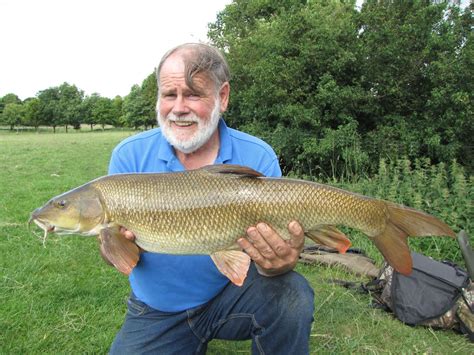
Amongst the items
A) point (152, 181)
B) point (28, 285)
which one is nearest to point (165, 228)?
point (152, 181)

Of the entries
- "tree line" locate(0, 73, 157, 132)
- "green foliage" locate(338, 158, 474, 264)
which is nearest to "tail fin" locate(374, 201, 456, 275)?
"green foliage" locate(338, 158, 474, 264)

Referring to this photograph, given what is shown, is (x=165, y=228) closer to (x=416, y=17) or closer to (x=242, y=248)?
(x=242, y=248)

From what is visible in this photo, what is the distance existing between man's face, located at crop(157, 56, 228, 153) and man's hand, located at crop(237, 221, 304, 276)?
721 millimetres

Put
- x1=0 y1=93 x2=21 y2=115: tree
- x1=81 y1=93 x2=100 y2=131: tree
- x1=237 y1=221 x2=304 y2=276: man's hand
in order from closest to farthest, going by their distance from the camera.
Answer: x1=237 y1=221 x2=304 y2=276: man's hand
x1=81 y1=93 x2=100 y2=131: tree
x1=0 y1=93 x2=21 y2=115: tree

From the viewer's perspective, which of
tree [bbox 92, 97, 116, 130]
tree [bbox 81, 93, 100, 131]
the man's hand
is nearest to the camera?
the man's hand

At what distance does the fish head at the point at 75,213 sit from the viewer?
2113mm

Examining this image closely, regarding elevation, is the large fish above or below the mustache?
below

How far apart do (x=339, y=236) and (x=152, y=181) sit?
0.95 meters

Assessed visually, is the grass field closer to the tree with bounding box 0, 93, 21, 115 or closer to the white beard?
the white beard

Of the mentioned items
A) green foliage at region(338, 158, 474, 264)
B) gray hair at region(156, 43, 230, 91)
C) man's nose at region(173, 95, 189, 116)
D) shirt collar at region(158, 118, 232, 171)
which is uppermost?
gray hair at region(156, 43, 230, 91)

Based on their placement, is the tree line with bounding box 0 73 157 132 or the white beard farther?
the tree line with bounding box 0 73 157 132

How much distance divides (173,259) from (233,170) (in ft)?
2.20

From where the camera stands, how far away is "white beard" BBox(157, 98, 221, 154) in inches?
97.0

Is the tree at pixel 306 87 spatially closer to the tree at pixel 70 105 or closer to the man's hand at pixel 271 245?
the man's hand at pixel 271 245
